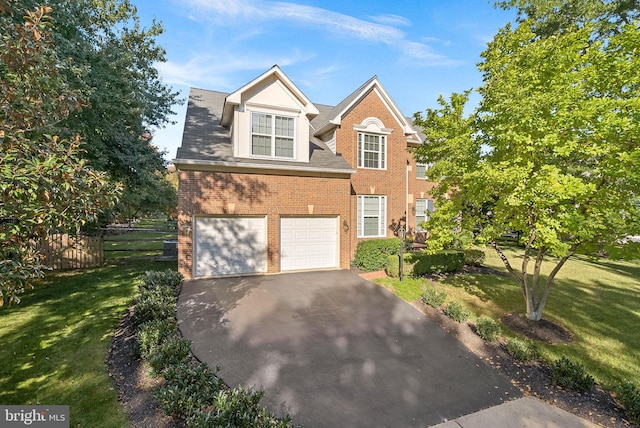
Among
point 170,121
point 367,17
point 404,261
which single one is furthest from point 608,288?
point 170,121

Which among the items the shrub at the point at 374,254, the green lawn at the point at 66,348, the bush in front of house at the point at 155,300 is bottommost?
the green lawn at the point at 66,348

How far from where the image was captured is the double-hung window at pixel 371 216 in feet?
49.7

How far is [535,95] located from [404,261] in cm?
736

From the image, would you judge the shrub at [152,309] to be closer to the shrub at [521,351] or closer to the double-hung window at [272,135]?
the double-hung window at [272,135]

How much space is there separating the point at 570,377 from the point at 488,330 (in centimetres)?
188

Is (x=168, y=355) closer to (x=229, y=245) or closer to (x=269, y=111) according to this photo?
(x=229, y=245)

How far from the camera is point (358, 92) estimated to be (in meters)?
15.3

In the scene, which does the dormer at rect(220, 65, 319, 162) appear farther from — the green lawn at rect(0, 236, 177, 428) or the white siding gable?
the green lawn at rect(0, 236, 177, 428)

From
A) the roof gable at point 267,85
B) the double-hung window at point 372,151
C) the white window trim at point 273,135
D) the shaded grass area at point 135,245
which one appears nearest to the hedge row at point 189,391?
the white window trim at point 273,135

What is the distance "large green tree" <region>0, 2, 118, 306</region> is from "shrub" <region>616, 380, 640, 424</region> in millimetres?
8989

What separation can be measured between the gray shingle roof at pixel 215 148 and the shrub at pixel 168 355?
6666 mm

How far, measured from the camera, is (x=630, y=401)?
4746 millimetres

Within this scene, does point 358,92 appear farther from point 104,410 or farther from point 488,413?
point 104,410

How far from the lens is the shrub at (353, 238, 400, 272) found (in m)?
12.9
